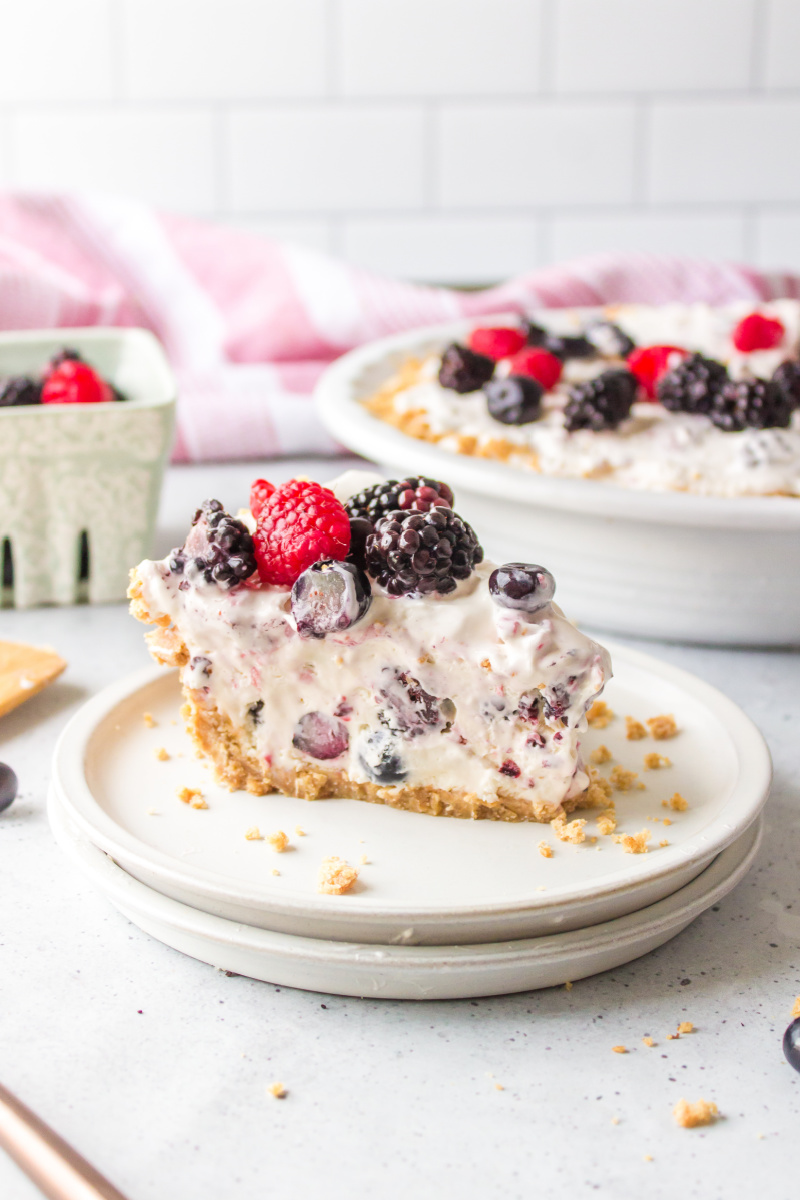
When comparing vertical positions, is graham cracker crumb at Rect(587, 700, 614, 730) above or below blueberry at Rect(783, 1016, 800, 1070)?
above

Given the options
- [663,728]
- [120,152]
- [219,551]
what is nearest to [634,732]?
[663,728]

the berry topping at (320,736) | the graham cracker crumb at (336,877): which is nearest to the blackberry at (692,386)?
the berry topping at (320,736)

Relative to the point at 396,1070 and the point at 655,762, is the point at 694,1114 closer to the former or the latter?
the point at 396,1070

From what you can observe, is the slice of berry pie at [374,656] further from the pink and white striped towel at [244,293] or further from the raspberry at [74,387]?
the pink and white striped towel at [244,293]

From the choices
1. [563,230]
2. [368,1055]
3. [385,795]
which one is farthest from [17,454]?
[563,230]

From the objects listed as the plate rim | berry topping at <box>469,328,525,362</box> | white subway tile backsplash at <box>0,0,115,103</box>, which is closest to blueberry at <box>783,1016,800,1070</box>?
the plate rim

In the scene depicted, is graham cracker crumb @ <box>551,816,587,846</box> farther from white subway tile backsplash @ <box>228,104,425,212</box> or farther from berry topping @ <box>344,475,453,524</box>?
white subway tile backsplash @ <box>228,104,425,212</box>
